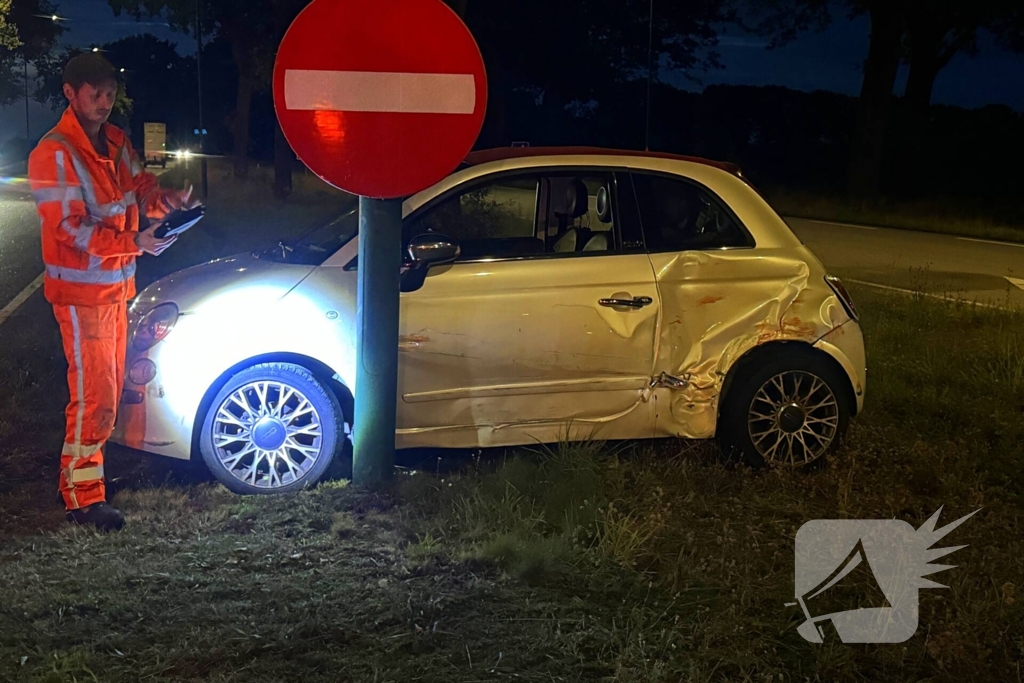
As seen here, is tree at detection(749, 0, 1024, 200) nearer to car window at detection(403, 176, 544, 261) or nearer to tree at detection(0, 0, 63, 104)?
car window at detection(403, 176, 544, 261)

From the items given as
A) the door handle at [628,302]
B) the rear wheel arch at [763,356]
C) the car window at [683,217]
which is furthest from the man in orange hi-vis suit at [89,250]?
the rear wheel arch at [763,356]

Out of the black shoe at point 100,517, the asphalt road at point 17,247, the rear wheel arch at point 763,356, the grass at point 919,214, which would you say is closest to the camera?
the black shoe at point 100,517

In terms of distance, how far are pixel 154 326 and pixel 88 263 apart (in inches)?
Result: 24.2

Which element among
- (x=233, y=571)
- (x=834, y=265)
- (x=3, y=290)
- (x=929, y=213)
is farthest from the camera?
(x=929, y=213)

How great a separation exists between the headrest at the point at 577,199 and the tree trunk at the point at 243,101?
1329 inches

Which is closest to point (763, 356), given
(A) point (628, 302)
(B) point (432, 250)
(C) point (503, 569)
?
(A) point (628, 302)

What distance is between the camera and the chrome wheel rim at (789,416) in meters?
5.38

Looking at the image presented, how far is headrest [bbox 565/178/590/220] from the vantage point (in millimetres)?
5688

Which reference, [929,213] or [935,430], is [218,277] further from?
[929,213]

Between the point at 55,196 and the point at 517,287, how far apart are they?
6.61 ft

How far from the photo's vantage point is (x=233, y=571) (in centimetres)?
411

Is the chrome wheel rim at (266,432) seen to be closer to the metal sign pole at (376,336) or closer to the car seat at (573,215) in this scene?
the metal sign pole at (376,336)

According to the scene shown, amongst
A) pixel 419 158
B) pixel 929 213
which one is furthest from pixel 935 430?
pixel 929 213

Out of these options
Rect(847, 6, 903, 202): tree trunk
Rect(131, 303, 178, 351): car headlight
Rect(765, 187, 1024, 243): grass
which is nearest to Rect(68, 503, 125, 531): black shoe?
Rect(131, 303, 178, 351): car headlight
